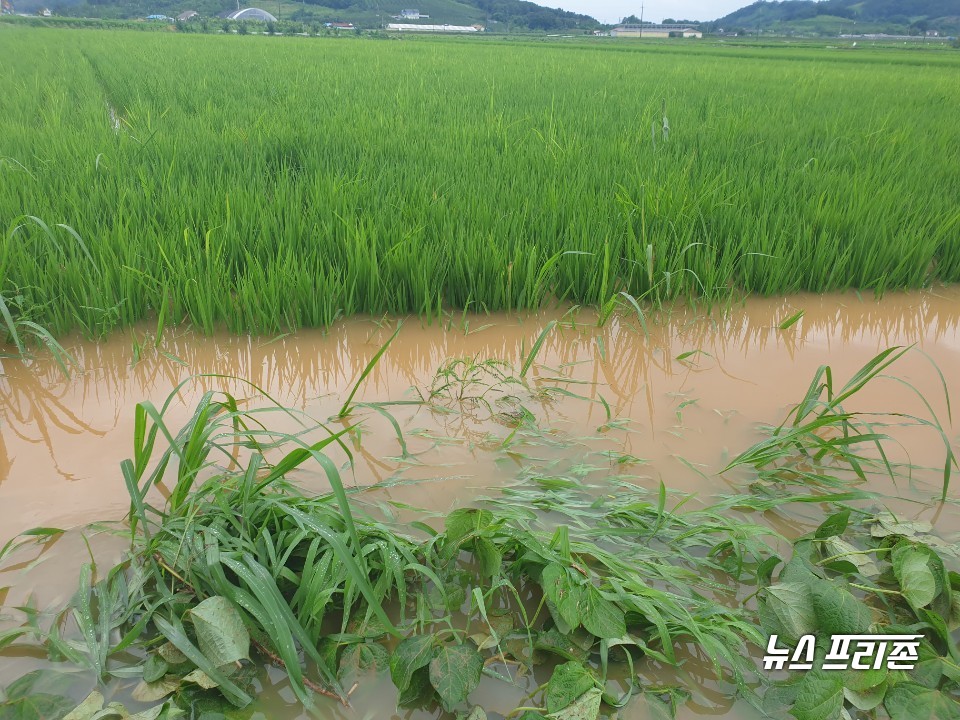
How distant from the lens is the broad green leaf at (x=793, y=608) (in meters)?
1.01

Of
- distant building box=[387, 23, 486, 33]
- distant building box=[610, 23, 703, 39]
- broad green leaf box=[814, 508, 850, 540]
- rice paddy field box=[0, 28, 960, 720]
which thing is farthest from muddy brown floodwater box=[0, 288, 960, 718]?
distant building box=[387, 23, 486, 33]

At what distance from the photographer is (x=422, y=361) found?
2.00 metres

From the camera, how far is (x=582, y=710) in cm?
88

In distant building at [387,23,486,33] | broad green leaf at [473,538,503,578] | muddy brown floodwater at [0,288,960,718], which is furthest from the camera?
distant building at [387,23,486,33]

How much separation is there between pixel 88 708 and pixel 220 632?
19cm

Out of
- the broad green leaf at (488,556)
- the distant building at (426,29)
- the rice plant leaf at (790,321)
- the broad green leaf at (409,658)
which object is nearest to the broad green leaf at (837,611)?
the broad green leaf at (488,556)

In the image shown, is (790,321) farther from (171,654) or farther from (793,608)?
(171,654)

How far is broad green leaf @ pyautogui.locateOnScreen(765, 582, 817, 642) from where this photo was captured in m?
1.01

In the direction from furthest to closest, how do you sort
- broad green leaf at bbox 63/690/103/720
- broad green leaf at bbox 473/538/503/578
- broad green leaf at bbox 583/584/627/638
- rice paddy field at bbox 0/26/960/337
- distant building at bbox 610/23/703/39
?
distant building at bbox 610/23/703/39
rice paddy field at bbox 0/26/960/337
broad green leaf at bbox 473/538/503/578
broad green leaf at bbox 583/584/627/638
broad green leaf at bbox 63/690/103/720

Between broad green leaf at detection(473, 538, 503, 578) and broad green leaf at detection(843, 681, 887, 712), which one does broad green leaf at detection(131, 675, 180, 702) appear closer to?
broad green leaf at detection(473, 538, 503, 578)

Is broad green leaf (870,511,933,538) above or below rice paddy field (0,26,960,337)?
below

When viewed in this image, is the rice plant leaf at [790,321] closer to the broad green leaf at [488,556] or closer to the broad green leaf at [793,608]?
the broad green leaf at [793,608]

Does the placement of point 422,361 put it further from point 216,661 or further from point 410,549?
point 216,661

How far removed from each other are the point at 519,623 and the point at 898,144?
4621 millimetres
